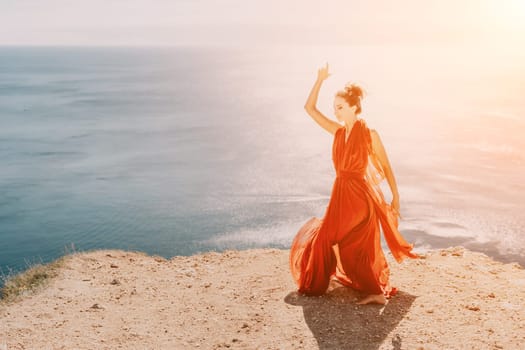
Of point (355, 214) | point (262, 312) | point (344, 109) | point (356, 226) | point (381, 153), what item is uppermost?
point (344, 109)

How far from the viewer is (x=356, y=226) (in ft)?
21.0

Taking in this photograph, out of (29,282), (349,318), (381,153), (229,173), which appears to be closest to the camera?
(349,318)

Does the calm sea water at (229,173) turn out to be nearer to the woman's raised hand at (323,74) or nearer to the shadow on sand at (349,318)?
the woman's raised hand at (323,74)

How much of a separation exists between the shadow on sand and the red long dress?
187 millimetres

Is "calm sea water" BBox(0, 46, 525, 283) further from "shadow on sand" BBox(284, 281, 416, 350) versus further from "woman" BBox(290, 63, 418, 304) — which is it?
"shadow on sand" BBox(284, 281, 416, 350)

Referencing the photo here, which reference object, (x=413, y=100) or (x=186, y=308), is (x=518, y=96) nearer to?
(x=413, y=100)

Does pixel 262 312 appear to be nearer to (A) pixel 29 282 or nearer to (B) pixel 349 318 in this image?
(B) pixel 349 318

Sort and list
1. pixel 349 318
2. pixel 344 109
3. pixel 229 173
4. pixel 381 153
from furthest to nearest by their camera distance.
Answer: pixel 229 173
pixel 381 153
pixel 344 109
pixel 349 318

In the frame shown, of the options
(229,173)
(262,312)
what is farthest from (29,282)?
(229,173)

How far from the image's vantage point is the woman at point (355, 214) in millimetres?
6348

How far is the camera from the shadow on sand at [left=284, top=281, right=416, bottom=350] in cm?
566

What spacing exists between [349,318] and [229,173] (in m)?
27.4

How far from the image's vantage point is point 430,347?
17.8 ft

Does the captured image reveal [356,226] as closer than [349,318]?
No
